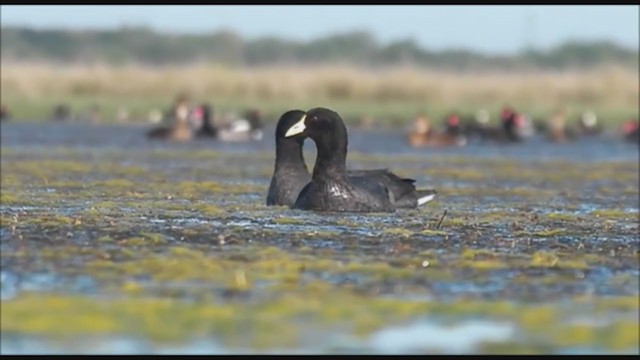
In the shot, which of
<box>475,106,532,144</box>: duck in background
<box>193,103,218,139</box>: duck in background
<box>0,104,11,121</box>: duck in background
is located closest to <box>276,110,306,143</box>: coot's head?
<box>475,106,532,144</box>: duck in background

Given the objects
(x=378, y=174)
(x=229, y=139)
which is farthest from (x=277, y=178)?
(x=229, y=139)

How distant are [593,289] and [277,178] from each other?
728 centimetres

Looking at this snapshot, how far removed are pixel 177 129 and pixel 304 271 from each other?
27.0 m

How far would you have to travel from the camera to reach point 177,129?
3934cm

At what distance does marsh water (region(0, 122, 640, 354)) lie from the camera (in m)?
10.0

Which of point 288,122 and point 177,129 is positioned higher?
point 288,122

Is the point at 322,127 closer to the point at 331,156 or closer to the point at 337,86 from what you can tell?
the point at 331,156

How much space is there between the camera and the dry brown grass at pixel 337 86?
53.6 metres

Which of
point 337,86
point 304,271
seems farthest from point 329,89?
point 304,271

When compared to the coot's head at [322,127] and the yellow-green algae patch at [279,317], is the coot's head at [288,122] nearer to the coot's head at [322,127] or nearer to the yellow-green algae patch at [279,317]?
the coot's head at [322,127]

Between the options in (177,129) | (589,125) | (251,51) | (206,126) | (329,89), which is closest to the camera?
(177,129)

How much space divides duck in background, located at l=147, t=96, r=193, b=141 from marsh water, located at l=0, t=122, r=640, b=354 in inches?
582

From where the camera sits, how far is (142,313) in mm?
10555

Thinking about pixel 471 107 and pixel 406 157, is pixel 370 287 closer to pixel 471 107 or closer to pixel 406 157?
pixel 406 157
